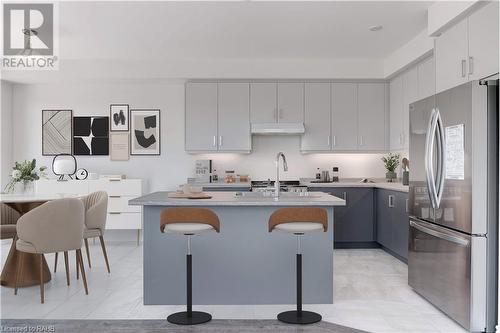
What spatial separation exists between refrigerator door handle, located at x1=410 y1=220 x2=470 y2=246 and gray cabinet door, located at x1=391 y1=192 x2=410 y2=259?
1.15 metres

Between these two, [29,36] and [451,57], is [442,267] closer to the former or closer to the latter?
[451,57]

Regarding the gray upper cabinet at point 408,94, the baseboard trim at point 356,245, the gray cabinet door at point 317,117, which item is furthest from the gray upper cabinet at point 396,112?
the baseboard trim at point 356,245

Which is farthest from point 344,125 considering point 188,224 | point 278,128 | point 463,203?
point 188,224

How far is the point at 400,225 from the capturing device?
18.0 feet

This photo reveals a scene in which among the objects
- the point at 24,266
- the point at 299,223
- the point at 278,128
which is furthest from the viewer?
the point at 278,128

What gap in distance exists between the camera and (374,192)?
251 inches

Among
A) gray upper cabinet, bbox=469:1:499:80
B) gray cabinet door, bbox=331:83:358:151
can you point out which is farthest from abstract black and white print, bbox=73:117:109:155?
gray upper cabinet, bbox=469:1:499:80

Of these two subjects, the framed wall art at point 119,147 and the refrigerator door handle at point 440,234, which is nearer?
the refrigerator door handle at point 440,234

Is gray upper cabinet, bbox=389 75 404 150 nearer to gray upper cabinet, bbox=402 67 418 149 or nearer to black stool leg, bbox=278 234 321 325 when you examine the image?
gray upper cabinet, bbox=402 67 418 149

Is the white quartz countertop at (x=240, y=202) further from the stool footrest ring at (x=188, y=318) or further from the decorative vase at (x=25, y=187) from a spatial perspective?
the decorative vase at (x=25, y=187)

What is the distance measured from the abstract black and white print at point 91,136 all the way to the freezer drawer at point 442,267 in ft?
15.5

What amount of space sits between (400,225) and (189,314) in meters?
2.98

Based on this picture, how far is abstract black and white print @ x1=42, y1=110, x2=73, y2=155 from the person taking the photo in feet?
23.1

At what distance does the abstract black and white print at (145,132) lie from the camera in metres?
7.05
